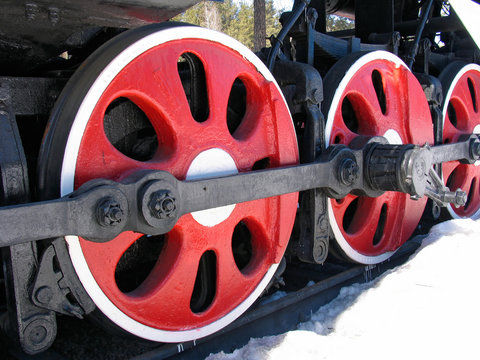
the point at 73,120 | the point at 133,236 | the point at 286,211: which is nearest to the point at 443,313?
the point at 286,211

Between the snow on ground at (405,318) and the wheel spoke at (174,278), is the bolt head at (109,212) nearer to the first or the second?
the wheel spoke at (174,278)

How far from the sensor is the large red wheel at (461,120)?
362 centimetres

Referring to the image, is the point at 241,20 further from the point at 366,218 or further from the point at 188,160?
the point at 188,160

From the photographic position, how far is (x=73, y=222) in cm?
147

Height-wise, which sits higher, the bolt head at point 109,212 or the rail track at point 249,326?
the bolt head at point 109,212

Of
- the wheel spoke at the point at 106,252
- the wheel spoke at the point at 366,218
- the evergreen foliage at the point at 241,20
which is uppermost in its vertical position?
the evergreen foliage at the point at 241,20

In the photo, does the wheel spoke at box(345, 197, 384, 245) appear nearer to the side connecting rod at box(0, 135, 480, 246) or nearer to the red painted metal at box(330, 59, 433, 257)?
the red painted metal at box(330, 59, 433, 257)

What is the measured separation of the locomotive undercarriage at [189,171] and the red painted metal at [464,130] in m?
0.62

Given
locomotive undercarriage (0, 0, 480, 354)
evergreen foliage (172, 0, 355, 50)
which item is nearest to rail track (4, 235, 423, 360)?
locomotive undercarriage (0, 0, 480, 354)

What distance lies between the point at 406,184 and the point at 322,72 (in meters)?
1.00

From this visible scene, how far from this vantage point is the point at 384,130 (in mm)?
2904

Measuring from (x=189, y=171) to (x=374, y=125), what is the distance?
137 cm

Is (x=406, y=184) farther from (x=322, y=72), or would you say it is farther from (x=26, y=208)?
(x=26, y=208)

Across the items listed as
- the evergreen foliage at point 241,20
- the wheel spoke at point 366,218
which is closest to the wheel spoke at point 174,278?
the wheel spoke at point 366,218
